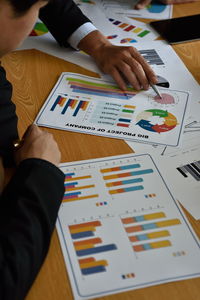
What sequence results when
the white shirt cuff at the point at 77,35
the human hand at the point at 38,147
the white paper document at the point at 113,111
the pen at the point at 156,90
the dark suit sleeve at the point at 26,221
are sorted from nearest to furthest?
the dark suit sleeve at the point at 26,221 < the human hand at the point at 38,147 < the white paper document at the point at 113,111 < the pen at the point at 156,90 < the white shirt cuff at the point at 77,35

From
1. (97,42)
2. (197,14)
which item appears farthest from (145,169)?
(197,14)

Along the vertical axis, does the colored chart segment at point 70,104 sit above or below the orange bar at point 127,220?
above

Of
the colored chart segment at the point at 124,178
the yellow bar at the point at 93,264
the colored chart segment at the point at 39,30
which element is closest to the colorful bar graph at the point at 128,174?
the colored chart segment at the point at 124,178

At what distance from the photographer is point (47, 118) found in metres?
1.08

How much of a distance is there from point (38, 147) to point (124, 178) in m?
0.19

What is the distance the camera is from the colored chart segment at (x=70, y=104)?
3.63 ft

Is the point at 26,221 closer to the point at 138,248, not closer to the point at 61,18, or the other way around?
the point at 138,248

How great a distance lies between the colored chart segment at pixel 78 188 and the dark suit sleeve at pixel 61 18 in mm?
611

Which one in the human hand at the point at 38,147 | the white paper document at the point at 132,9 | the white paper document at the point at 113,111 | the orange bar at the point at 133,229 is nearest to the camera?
the orange bar at the point at 133,229

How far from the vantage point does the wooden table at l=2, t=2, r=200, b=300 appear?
71cm

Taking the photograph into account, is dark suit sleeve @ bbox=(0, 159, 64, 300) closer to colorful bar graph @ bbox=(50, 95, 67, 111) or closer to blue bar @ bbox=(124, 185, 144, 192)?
blue bar @ bbox=(124, 185, 144, 192)

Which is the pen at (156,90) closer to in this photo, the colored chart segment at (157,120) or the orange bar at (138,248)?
the colored chart segment at (157,120)

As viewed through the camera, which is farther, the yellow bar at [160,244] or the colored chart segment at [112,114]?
the colored chart segment at [112,114]

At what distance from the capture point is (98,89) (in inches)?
47.1
